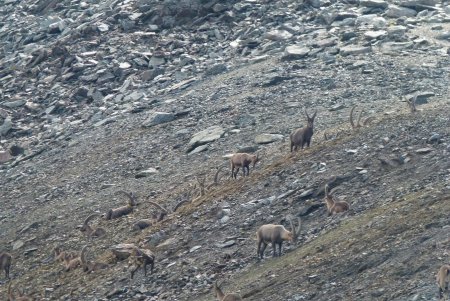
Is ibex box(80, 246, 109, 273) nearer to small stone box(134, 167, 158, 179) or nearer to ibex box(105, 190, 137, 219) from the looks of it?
ibex box(105, 190, 137, 219)

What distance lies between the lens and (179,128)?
26469 mm

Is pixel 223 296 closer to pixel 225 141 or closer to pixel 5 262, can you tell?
pixel 5 262

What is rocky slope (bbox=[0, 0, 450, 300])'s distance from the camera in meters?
15.7

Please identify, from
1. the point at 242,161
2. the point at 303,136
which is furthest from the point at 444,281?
the point at 303,136

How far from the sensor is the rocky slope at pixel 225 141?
51.4 feet

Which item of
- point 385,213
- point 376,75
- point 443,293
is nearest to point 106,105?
point 376,75

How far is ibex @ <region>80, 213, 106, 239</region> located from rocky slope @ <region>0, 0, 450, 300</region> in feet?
0.74

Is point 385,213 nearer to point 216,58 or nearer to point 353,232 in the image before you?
point 353,232

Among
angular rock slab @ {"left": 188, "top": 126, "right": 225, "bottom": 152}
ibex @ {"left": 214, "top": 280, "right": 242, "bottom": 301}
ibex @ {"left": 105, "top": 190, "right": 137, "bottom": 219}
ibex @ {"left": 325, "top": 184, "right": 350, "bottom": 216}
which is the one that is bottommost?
angular rock slab @ {"left": 188, "top": 126, "right": 225, "bottom": 152}

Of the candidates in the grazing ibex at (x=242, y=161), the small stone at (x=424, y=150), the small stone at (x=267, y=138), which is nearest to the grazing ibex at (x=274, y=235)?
the small stone at (x=424, y=150)

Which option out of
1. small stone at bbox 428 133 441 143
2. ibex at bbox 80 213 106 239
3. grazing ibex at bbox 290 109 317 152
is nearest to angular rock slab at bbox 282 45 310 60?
grazing ibex at bbox 290 109 317 152

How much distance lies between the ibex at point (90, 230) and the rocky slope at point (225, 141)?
22cm

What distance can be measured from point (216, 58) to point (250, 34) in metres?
1.41

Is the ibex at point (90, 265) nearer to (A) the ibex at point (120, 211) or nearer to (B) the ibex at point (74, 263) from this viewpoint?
(B) the ibex at point (74, 263)
